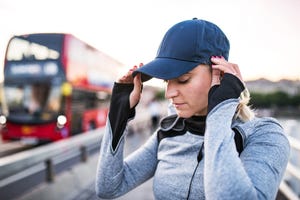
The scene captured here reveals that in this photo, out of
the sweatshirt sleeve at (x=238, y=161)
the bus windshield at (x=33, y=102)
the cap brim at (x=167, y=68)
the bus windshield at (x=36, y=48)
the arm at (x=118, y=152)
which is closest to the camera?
the sweatshirt sleeve at (x=238, y=161)

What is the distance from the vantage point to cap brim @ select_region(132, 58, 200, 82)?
4.83 feet

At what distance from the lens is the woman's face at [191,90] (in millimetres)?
1485

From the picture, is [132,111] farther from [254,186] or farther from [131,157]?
[254,186]

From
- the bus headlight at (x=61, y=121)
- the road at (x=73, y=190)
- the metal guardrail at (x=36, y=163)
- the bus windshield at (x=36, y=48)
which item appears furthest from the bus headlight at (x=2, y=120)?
the road at (x=73, y=190)

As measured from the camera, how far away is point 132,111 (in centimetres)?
177

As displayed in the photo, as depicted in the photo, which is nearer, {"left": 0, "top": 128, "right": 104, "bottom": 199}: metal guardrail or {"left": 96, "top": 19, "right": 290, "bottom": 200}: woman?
{"left": 96, "top": 19, "right": 290, "bottom": 200}: woman

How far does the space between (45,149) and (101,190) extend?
316 centimetres

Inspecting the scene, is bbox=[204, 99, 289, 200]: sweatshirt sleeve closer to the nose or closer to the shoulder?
the shoulder

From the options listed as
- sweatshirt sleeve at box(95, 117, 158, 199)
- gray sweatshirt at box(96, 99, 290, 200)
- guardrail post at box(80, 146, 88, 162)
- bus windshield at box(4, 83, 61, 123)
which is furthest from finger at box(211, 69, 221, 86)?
bus windshield at box(4, 83, 61, 123)

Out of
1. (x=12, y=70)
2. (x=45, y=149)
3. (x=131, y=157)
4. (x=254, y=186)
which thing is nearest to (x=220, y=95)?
(x=254, y=186)

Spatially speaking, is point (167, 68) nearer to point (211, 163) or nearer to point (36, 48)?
→ point (211, 163)

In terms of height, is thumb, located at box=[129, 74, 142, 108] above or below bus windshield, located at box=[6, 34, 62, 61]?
above

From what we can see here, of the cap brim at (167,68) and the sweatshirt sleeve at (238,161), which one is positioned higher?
the cap brim at (167,68)

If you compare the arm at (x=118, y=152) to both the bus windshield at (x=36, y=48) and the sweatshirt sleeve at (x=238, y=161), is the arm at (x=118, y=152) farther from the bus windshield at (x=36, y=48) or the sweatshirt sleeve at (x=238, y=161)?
the bus windshield at (x=36, y=48)
